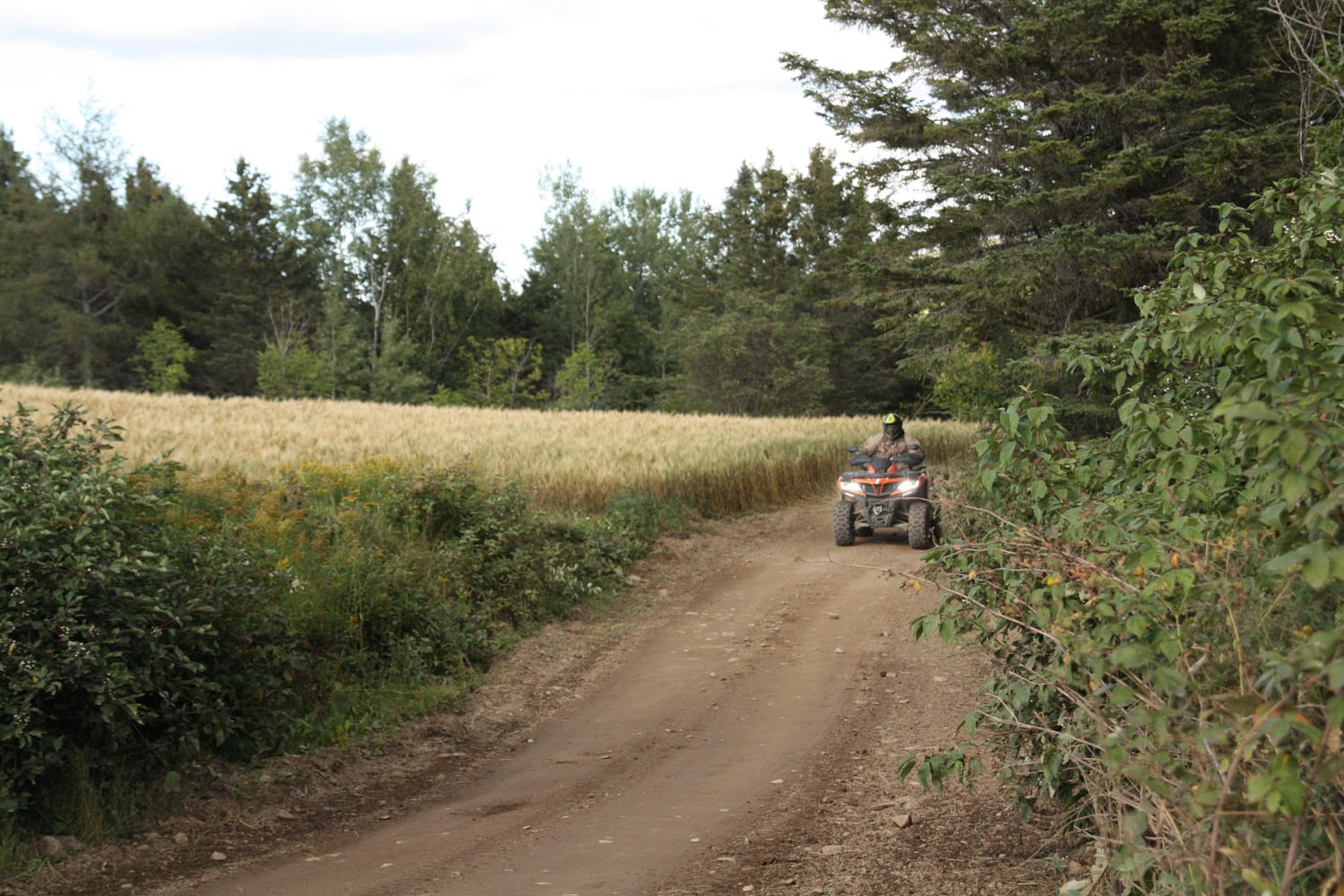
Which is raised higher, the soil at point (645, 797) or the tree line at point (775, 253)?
the tree line at point (775, 253)

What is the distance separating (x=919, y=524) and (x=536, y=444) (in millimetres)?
7830

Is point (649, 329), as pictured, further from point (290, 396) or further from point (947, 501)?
point (947, 501)

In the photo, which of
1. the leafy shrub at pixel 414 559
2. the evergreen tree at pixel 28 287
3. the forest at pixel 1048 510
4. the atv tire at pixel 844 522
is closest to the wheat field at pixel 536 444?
the forest at pixel 1048 510

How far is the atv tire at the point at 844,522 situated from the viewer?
15.4 m

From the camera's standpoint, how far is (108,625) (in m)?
5.78

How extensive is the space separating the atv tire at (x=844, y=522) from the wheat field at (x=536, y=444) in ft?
10.3

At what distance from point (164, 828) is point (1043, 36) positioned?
1759cm

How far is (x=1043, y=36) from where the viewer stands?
17.4 meters

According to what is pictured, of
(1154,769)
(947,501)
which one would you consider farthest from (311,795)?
(1154,769)

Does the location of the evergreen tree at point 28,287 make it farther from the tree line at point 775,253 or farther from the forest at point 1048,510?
the forest at point 1048,510

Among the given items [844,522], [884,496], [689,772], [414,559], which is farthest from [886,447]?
[689,772]

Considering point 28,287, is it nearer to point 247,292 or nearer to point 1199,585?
point 247,292

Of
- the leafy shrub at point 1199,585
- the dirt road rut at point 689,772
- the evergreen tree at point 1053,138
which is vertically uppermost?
the evergreen tree at point 1053,138

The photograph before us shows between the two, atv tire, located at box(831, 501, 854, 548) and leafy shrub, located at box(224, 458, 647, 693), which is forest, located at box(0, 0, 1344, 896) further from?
atv tire, located at box(831, 501, 854, 548)
